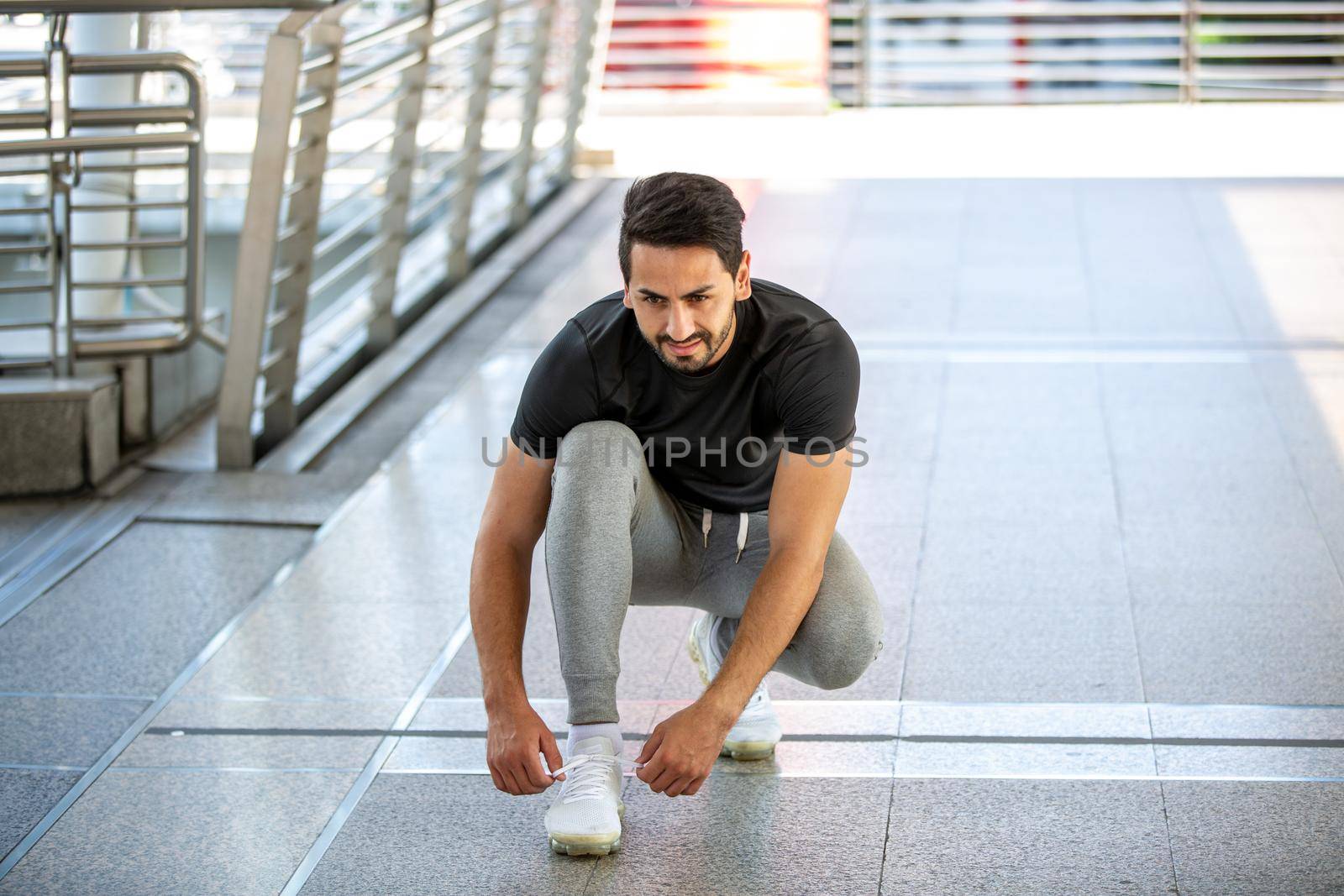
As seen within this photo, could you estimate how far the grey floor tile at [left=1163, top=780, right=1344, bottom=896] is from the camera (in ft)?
6.19

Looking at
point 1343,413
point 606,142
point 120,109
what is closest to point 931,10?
point 606,142

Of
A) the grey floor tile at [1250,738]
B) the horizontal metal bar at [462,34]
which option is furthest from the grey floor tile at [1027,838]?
the horizontal metal bar at [462,34]

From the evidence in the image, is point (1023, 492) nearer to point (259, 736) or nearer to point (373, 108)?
point (259, 736)

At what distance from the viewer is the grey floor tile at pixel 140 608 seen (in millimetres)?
2652

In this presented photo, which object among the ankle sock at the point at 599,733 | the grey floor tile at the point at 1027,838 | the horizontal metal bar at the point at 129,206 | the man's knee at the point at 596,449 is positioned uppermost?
the horizontal metal bar at the point at 129,206

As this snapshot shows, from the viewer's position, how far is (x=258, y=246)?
3.51m

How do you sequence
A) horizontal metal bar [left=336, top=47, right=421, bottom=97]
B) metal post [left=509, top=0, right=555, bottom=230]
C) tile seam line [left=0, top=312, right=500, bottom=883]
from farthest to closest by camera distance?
1. metal post [left=509, top=0, right=555, bottom=230]
2. horizontal metal bar [left=336, top=47, right=421, bottom=97]
3. tile seam line [left=0, top=312, right=500, bottom=883]

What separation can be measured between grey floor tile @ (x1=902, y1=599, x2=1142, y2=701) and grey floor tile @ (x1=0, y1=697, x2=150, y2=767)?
1322 millimetres

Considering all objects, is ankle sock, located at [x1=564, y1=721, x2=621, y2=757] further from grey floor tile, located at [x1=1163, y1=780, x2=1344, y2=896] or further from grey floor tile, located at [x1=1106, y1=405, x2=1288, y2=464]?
grey floor tile, located at [x1=1106, y1=405, x2=1288, y2=464]

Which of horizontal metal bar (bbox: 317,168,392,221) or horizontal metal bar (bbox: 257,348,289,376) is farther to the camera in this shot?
horizontal metal bar (bbox: 317,168,392,221)

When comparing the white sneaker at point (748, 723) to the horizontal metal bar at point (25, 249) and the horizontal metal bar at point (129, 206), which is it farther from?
the horizontal metal bar at point (25, 249)

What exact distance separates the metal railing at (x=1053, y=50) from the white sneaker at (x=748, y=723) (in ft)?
23.7

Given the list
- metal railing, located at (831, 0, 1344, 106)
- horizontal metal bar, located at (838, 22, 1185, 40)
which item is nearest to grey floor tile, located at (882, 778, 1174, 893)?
metal railing, located at (831, 0, 1344, 106)

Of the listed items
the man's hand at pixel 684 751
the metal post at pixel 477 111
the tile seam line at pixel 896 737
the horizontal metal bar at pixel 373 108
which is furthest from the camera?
the metal post at pixel 477 111
